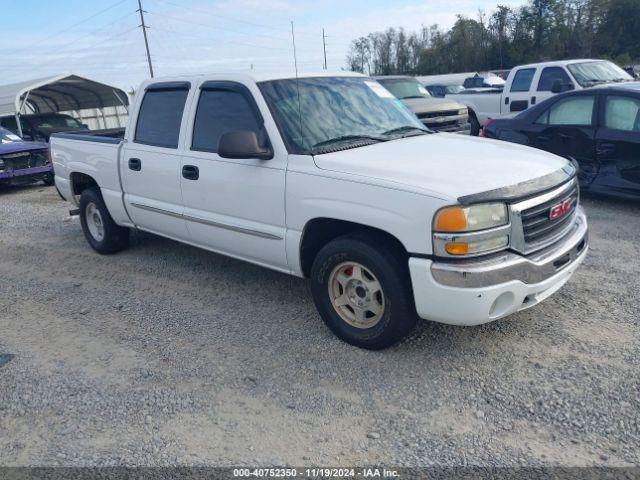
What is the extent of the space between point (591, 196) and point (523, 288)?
17.4ft

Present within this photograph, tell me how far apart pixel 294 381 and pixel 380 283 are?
2.71ft

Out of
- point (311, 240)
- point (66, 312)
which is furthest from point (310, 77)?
point (66, 312)

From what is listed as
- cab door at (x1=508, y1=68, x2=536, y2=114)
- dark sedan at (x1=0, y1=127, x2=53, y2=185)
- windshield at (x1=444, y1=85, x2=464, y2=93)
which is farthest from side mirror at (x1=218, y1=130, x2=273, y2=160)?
windshield at (x1=444, y1=85, x2=464, y2=93)

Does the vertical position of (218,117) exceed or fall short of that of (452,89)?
it exceeds it

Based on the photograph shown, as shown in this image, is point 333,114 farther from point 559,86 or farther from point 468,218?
point 559,86

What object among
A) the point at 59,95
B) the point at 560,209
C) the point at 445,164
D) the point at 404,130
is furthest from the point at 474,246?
the point at 59,95

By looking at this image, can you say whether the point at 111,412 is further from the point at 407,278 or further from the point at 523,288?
the point at 523,288

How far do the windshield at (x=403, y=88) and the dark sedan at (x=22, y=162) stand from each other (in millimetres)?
7725

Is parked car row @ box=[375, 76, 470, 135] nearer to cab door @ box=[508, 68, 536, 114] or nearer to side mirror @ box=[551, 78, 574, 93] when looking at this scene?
cab door @ box=[508, 68, 536, 114]

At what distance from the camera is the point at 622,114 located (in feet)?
23.4

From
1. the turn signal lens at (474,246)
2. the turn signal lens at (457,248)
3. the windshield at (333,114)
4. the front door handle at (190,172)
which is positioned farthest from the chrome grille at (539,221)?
the front door handle at (190,172)

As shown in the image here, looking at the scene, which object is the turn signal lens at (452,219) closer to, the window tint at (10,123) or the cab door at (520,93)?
the cab door at (520,93)

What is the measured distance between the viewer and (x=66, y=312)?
4938 millimetres

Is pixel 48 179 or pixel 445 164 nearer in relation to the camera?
pixel 445 164
